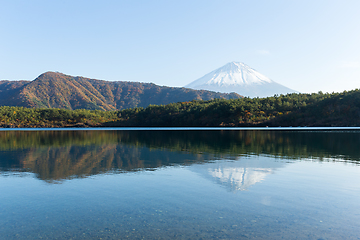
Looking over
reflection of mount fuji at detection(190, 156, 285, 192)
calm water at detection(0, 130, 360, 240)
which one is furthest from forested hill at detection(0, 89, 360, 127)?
calm water at detection(0, 130, 360, 240)

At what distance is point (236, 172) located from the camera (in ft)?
54.7

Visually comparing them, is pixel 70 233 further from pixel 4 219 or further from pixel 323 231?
pixel 323 231

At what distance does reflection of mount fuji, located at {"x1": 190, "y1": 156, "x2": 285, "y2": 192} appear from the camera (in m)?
13.9

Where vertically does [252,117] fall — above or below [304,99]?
below

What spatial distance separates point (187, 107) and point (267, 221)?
182249mm

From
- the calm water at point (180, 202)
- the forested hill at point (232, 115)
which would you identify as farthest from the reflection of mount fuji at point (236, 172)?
the forested hill at point (232, 115)

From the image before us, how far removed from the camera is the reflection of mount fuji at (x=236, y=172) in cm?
1393

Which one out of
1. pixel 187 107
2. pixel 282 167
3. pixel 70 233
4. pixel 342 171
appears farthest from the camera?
pixel 187 107

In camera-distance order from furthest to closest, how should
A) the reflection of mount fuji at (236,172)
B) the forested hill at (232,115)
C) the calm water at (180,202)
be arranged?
the forested hill at (232,115), the reflection of mount fuji at (236,172), the calm water at (180,202)

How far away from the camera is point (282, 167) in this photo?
18.9 metres

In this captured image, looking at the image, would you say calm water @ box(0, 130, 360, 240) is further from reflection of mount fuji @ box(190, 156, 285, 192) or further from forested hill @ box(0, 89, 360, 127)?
forested hill @ box(0, 89, 360, 127)

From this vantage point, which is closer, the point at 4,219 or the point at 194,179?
the point at 4,219

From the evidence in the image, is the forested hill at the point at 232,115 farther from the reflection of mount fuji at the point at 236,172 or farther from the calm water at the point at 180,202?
the calm water at the point at 180,202

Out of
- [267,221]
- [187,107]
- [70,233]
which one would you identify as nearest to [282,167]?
[267,221]
